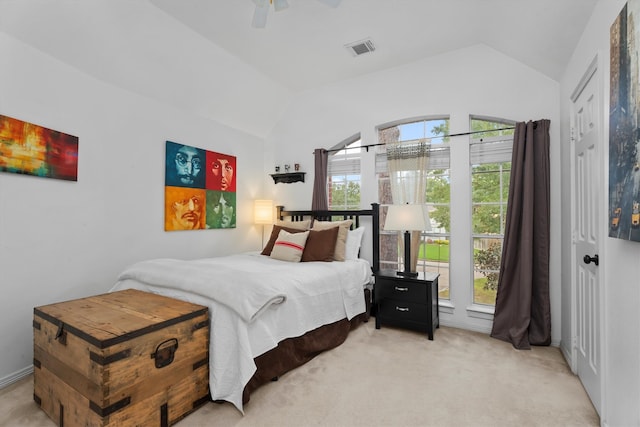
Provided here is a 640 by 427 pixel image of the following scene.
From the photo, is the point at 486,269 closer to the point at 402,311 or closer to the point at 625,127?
the point at 402,311

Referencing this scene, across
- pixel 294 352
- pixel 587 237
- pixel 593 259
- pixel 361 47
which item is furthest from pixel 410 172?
pixel 294 352

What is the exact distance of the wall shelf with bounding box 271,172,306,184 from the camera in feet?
14.6

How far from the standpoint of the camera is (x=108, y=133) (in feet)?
9.69

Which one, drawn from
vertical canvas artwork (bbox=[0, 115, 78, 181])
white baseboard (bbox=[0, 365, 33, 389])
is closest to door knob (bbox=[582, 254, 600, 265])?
vertical canvas artwork (bbox=[0, 115, 78, 181])

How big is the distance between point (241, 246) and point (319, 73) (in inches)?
97.2

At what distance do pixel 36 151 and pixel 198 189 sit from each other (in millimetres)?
1545

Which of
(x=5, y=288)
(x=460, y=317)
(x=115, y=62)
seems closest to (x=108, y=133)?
(x=115, y=62)

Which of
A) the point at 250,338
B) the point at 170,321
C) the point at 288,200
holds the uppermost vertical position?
the point at 288,200

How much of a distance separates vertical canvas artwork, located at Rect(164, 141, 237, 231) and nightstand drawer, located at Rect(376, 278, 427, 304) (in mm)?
2117

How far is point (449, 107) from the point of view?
11.5 ft

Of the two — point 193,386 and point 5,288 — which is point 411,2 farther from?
point 5,288

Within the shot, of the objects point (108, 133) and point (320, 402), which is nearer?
point (320, 402)

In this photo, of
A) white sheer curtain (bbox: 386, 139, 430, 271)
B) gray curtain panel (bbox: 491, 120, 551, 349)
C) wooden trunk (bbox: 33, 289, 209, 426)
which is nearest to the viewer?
wooden trunk (bbox: 33, 289, 209, 426)

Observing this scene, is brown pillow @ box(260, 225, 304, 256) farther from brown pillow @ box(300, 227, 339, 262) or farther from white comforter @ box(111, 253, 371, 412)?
white comforter @ box(111, 253, 371, 412)
